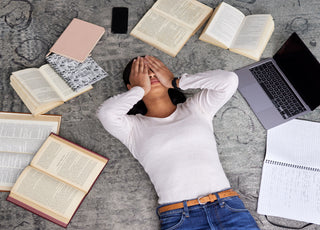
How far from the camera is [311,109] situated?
1592mm

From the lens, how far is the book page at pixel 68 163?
4.96 feet

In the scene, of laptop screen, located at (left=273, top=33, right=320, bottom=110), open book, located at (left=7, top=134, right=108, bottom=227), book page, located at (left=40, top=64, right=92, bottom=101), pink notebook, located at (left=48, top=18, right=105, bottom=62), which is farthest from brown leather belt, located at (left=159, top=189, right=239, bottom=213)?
pink notebook, located at (left=48, top=18, right=105, bottom=62)

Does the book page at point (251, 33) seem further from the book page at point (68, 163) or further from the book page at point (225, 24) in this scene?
the book page at point (68, 163)

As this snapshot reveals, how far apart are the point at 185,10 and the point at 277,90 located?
778 millimetres

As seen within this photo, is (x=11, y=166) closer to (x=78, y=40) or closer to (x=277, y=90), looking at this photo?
(x=78, y=40)

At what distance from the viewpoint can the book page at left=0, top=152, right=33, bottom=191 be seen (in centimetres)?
151

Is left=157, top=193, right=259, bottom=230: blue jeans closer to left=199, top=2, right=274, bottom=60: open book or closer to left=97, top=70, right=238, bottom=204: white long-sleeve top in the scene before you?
left=97, top=70, right=238, bottom=204: white long-sleeve top

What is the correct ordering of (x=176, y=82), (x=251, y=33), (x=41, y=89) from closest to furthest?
(x=176, y=82) → (x=41, y=89) → (x=251, y=33)

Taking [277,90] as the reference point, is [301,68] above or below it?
above

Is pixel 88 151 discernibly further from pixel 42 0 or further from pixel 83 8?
pixel 42 0

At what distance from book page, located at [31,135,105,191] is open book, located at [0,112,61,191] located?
0.21 ft

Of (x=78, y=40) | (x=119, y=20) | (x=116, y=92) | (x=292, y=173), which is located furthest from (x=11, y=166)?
(x=292, y=173)

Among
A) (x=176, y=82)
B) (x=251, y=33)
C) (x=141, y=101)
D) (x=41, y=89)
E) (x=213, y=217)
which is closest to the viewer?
(x=213, y=217)

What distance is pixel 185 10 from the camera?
1.83 metres
